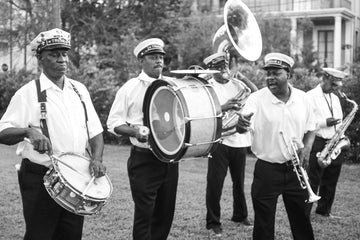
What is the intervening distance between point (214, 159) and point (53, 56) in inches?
128

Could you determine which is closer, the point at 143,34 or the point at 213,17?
the point at 213,17

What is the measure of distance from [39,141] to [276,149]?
242 centimetres

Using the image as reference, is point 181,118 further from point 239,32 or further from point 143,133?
point 239,32

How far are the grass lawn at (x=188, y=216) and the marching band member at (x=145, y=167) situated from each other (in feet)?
4.22

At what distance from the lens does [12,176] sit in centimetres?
1083

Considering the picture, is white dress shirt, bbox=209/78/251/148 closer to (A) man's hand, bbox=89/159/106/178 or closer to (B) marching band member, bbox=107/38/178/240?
(B) marching band member, bbox=107/38/178/240

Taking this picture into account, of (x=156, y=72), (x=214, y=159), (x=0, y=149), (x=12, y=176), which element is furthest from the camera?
(x=0, y=149)

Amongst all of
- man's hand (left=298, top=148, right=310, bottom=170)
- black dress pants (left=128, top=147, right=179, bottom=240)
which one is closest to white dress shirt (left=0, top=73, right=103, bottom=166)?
black dress pants (left=128, top=147, right=179, bottom=240)

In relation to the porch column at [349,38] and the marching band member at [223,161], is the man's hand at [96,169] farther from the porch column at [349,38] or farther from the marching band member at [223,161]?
the porch column at [349,38]

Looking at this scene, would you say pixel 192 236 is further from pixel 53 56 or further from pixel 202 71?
pixel 53 56

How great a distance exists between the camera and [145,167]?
5.27m

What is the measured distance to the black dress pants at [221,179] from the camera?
699cm

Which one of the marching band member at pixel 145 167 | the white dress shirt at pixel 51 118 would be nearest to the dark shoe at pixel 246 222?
the marching band member at pixel 145 167

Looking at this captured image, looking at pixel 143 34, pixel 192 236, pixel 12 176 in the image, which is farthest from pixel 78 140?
pixel 143 34
